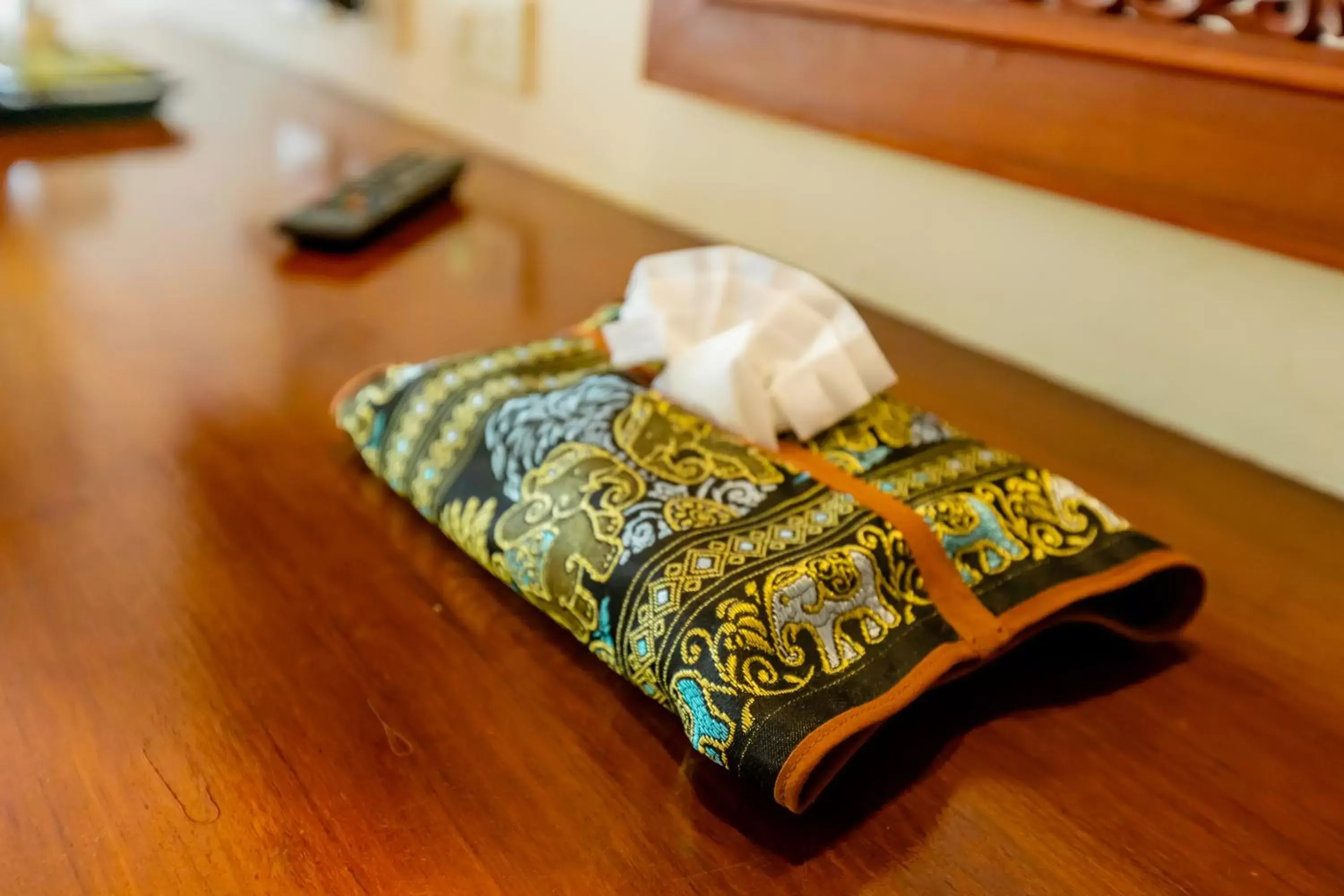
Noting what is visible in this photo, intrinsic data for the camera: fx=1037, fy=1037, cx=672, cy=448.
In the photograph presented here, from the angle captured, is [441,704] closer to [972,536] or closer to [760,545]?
[760,545]

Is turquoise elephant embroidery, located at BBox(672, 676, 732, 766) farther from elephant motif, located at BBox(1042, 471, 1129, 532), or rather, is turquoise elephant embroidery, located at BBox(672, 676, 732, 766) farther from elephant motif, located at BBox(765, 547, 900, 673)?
elephant motif, located at BBox(1042, 471, 1129, 532)

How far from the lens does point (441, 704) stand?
0.43m

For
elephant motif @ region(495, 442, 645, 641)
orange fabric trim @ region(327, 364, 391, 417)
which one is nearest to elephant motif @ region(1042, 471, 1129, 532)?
elephant motif @ region(495, 442, 645, 641)

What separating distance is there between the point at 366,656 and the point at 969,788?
0.26m

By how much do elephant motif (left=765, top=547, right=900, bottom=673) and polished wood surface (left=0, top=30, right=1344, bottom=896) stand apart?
0.15 ft

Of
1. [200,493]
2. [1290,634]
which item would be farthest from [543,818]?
[1290,634]

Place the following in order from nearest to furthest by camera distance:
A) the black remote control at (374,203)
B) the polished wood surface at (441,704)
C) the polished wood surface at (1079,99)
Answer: the polished wood surface at (441,704)
the polished wood surface at (1079,99)
the black remote control at (374,203)

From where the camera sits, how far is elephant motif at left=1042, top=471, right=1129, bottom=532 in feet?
1.67

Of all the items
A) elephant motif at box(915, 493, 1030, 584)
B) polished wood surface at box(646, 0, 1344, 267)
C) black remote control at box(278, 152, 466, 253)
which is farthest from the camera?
black remote control at box(278, 152, 466, 253)

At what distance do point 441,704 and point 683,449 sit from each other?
0.16 meters

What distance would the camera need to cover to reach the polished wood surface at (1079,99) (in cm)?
59

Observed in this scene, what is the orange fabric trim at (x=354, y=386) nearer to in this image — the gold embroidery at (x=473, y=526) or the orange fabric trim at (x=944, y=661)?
the gold embroidery at (x=473, y=526)

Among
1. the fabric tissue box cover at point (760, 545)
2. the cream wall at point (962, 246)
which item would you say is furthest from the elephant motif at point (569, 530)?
the cream wall at point (962, 246)

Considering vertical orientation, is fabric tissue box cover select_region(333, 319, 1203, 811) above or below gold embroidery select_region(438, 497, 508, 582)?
above
